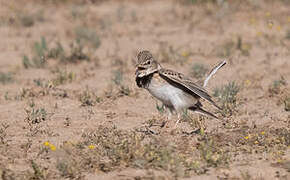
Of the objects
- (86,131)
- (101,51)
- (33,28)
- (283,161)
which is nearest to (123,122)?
(86,131)

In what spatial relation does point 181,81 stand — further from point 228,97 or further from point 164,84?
point 228,97

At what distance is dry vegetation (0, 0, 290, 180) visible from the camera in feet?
19.0

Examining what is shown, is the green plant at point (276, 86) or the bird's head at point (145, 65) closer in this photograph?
the bird's head at point (145, 65)

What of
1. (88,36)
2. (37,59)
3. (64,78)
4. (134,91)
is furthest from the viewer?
(88,36)

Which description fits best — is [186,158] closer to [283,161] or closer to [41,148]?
[283,161]

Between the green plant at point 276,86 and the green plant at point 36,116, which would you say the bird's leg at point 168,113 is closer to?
the green plant at point 36,116

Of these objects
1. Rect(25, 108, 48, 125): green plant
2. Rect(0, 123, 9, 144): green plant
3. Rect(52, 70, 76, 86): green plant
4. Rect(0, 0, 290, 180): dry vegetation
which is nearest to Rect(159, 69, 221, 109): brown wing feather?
Rect(0, 0, 290, 180): dry vegetation

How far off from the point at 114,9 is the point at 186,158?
999cm

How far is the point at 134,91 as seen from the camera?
9102 mm

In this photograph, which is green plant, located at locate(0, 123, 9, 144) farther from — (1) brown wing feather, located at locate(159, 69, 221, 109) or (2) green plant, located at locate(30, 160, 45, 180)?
(1) brown wing feather, located at locate(159, 69, 221, 109)

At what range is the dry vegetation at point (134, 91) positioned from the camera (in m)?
5.80

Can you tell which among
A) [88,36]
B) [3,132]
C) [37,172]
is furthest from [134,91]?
[37,172]

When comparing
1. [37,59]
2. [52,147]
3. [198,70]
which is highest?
[37,59]

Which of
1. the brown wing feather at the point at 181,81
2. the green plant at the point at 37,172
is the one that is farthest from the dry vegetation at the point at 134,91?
the brown wing feather at the point at 181,81
